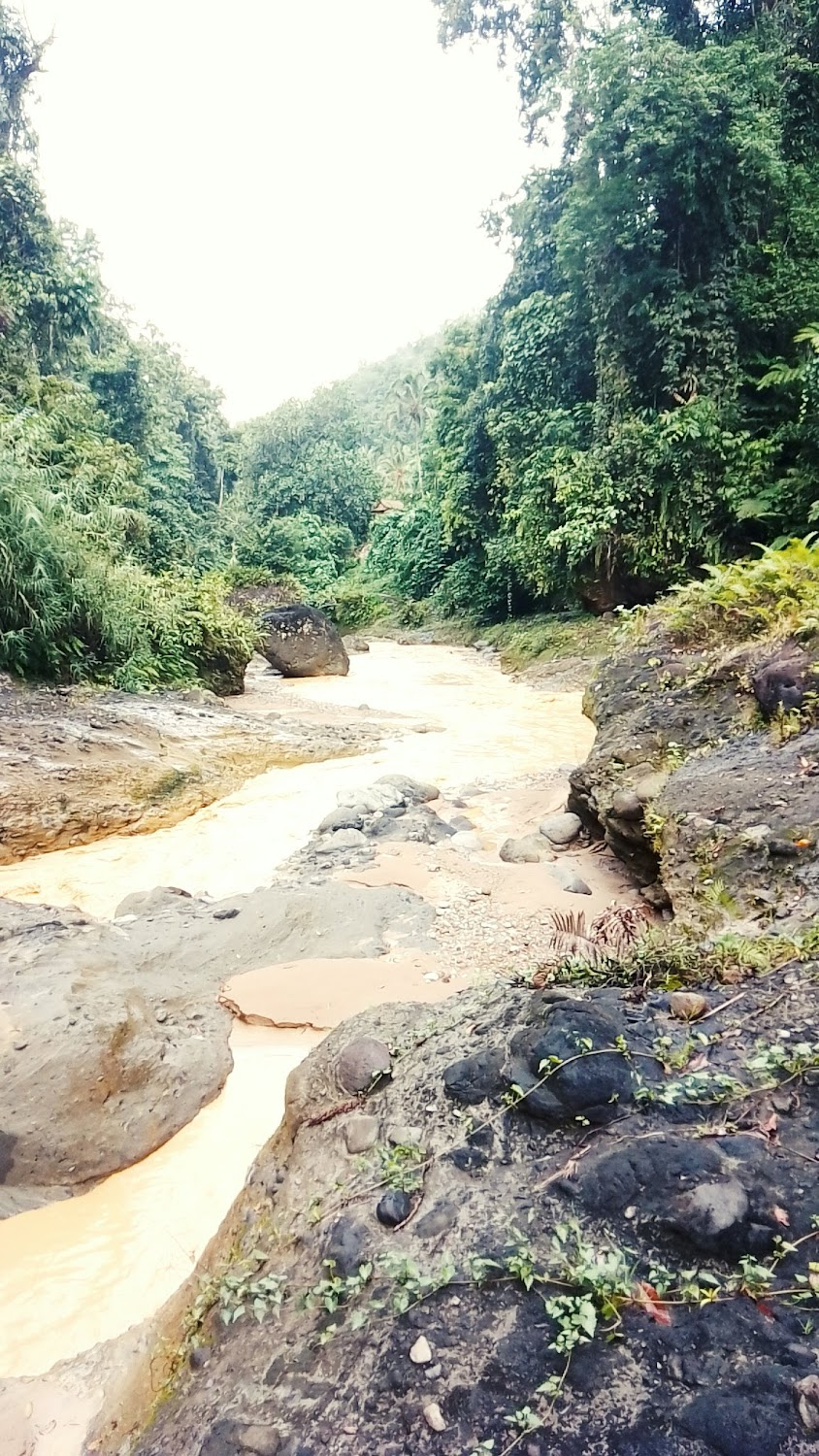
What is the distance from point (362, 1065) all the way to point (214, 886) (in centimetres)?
320

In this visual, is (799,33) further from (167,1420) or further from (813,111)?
(167,1420)

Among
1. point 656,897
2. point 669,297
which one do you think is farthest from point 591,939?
point 669,297

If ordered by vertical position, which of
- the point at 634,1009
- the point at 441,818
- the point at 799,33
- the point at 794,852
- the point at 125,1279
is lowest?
the point at 441,818

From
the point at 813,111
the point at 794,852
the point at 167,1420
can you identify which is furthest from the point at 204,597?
the point at 813,111

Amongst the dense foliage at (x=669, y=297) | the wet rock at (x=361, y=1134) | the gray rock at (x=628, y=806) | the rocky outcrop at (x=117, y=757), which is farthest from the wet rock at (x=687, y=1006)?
the dense foliage at (x=669, y=297)

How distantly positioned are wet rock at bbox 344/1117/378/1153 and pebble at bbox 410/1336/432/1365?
58 cm

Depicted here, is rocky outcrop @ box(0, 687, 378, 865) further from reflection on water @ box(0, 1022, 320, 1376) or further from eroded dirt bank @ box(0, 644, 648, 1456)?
reflection on water @ box(0, 1022, 320, 1376)

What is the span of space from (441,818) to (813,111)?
14578mm

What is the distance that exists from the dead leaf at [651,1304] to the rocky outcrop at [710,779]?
1.37m

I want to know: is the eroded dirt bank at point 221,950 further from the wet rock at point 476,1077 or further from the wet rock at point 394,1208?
the wet rock at point 476,1077

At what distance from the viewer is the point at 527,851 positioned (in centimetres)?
508

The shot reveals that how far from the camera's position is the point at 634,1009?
205 cm

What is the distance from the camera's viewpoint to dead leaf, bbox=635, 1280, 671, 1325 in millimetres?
1325

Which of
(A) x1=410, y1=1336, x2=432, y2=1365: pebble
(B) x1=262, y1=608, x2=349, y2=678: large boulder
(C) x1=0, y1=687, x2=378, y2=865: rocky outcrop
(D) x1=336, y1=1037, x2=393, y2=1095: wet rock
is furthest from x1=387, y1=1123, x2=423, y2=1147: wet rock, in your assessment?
(B) x1=262, y1=608, x2=349, y2=678: large boulder
